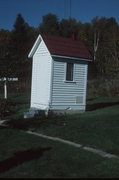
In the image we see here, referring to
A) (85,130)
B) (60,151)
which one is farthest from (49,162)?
(85,130)

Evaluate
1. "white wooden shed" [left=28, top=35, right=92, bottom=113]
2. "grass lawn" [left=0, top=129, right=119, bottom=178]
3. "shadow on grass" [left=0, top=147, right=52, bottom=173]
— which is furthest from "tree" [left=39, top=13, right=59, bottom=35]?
"shadow on grass" [left=0, top=147, right=52, bottom=173]

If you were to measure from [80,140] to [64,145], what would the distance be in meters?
0.77

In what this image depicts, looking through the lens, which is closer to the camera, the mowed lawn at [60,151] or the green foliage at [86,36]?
the mowed lawn at [60,151]

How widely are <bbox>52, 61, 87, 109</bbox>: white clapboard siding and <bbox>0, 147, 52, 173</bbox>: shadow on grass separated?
7736 millimetres

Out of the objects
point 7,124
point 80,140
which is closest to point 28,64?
point 7,124

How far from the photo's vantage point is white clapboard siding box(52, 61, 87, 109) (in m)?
15.2

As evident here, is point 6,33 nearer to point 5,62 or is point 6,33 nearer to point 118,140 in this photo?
point 5,62

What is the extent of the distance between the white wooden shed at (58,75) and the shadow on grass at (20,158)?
7.66 meters

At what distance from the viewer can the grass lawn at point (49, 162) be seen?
5668 mm

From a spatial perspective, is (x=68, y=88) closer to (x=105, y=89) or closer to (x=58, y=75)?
(x=58, y=75)

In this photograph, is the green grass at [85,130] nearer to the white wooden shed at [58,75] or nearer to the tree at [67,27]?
the white wooden shed at [58,75]

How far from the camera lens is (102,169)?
605 centimetres

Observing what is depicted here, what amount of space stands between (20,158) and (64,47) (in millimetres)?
10037

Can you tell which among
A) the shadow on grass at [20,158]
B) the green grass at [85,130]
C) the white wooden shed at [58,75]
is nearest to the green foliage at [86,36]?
the white wooden shed at [58,75]
